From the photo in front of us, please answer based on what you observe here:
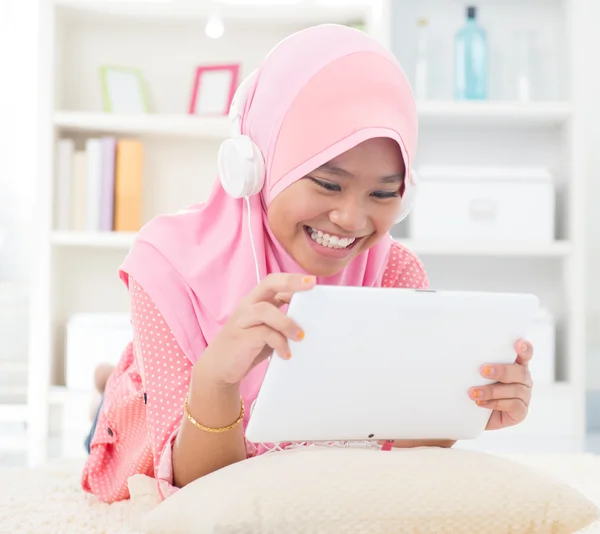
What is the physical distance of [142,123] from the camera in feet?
9.59

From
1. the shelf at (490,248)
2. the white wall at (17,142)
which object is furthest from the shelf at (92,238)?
the shelf at (490,248)

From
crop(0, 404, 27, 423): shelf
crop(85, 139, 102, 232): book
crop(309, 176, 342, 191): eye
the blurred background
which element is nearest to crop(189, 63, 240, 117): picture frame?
the blurred background

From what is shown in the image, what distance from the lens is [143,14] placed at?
300cm

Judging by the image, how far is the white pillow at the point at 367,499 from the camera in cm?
83

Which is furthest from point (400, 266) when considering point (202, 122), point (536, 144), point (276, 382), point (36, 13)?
point (36, 13)

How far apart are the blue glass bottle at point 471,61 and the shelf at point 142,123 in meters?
0.84

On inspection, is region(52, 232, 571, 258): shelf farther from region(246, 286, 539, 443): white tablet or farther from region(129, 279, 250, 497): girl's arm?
region(246, 286, 539, 443): white tablet

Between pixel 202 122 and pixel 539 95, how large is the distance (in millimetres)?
1252

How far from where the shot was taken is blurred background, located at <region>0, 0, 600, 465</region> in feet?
9.27

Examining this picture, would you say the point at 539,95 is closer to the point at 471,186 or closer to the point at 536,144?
the point at 536,144

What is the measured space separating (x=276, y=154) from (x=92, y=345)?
73.9 inches

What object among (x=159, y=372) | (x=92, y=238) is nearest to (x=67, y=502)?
(x=159, y=372)

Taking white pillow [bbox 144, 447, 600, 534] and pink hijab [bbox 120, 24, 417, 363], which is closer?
white pillow [bbox 144, 447, 600, 534]

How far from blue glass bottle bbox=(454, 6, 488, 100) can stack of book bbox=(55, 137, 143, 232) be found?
116 cm
